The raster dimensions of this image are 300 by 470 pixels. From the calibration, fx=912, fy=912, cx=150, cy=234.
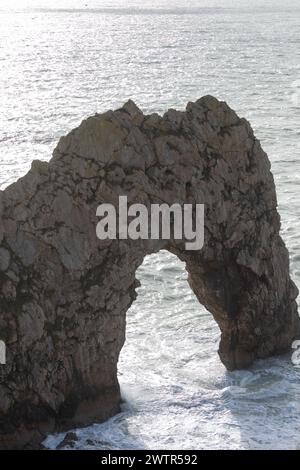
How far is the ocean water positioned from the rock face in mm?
938

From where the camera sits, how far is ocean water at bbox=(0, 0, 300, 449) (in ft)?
52.2

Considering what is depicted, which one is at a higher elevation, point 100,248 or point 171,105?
point 171,105

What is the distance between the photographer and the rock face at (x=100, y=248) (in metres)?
14.8

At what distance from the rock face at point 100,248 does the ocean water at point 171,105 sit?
3.08 feet

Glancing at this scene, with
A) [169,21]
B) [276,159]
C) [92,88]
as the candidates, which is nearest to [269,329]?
[276,159]

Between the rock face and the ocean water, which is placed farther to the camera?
the ocean water

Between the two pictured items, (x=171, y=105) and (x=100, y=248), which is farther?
(x=171, y=105)

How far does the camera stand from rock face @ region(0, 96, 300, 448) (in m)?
14.8

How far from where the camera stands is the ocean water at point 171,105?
15.9m

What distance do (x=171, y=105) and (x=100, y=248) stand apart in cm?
3375

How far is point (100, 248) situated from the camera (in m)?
15.5

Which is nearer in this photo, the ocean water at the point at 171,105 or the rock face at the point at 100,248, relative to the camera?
the rock face at the point at 100,248

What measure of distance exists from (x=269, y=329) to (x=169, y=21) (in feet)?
278

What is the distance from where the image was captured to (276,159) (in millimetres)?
36844
